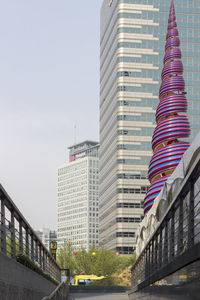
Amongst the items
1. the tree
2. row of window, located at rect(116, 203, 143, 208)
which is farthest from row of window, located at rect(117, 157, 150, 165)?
the tree

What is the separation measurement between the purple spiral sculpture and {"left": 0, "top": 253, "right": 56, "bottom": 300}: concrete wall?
35426mm

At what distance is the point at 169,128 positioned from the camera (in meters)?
54.7

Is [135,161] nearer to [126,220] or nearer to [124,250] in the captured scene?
[126,220]

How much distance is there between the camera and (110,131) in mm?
166250

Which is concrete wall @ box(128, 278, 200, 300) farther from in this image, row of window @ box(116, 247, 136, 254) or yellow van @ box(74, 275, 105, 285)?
row of window @ box(116, 247, 136, 254)

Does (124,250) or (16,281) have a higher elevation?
(124,250)

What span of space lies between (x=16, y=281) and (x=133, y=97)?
148874mm

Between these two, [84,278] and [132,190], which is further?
[132,190]

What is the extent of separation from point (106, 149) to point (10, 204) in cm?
15973

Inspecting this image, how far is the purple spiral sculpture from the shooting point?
50.4 meters

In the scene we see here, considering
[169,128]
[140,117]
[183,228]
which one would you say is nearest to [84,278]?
[169,128]

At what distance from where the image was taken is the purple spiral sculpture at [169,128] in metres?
50.4

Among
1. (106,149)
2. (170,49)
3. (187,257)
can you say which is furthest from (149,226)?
(106,149)

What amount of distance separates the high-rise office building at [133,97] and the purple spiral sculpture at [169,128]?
300 ft
